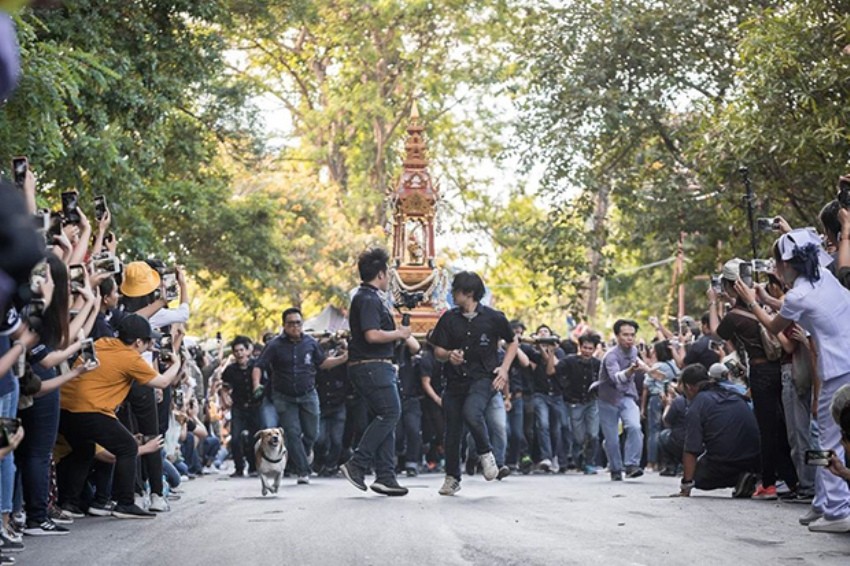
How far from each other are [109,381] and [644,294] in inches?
1970

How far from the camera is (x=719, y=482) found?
15.2m

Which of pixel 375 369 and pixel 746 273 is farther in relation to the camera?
pixel 375 369

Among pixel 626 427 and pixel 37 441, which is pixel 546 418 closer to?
pixel 626 427

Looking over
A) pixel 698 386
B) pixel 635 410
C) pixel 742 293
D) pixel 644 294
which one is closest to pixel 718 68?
pixel 635 410

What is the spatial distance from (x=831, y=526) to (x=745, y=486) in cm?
396

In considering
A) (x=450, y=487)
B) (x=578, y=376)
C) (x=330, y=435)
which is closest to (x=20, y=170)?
(x=450, y=487)

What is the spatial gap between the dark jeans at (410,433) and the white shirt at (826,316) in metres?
11.9

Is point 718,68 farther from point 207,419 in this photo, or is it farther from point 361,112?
point 361,112

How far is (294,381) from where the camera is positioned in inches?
782

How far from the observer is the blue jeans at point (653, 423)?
75.1 ft

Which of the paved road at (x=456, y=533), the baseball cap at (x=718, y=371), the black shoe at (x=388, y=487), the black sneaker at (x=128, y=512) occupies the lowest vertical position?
the paved road at (x=456, y=533)

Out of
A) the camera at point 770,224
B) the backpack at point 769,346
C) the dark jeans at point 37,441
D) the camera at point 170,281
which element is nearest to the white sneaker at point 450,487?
the backpack at point 769,346

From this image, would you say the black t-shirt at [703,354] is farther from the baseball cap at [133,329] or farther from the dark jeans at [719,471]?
the baseball cap at [133,329]

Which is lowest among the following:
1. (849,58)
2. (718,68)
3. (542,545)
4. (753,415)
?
(542,545)
